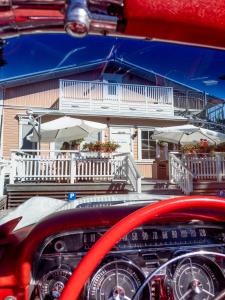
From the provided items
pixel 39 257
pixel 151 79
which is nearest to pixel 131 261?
pixel 39 257

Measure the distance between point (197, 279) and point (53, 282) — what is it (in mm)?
646

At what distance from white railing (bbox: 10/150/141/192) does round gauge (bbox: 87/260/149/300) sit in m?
5.13

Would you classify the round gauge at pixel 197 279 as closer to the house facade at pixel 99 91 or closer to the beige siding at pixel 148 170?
the house facade at pixel 99 91

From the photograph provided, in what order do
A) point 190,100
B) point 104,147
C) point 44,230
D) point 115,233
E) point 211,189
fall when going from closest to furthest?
1. point 115,233
2. point 44,230
3. point 190,100
4. point 211,189
5. point 104,147

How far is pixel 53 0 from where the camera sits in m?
0.77

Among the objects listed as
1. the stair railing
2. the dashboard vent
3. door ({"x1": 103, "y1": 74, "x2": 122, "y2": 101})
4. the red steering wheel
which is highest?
door ({"x1": 103, "y1": 74, "x2": 122, "y2": 101})

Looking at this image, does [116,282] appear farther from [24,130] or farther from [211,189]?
[24,130]

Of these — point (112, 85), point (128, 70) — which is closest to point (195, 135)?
point (112, 85)

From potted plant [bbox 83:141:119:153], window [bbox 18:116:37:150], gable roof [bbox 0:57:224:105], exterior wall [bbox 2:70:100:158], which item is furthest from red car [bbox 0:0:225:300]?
potted plant [bbox 83:141:119:153]

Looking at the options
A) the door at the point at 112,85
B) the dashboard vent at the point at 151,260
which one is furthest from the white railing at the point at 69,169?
the dashboard vent at the point at 151,260

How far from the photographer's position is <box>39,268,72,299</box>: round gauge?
4.43ft

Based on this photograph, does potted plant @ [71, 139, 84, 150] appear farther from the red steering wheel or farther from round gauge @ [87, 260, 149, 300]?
the red steering wheel

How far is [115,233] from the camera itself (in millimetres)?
1002

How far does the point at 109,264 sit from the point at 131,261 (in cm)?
11
